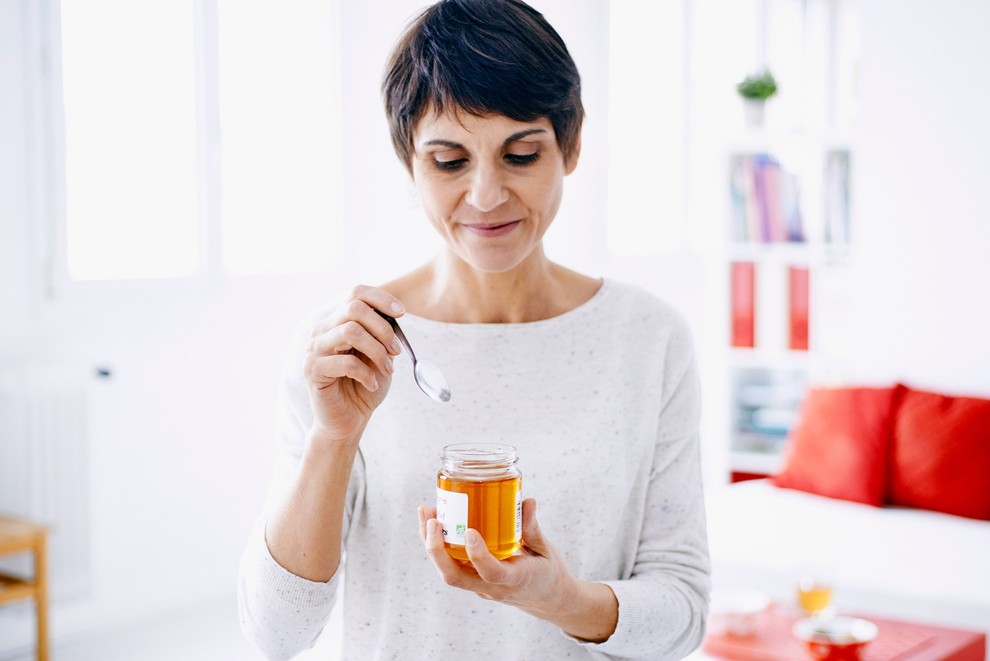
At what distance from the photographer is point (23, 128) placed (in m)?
3.78

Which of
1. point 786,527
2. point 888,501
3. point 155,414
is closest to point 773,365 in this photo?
point 888,501

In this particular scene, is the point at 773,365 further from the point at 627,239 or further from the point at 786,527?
the point at 627,239

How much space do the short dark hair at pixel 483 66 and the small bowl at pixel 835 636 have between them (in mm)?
1639

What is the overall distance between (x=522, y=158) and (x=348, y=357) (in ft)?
1.00

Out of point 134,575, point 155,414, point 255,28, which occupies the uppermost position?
point 255,28

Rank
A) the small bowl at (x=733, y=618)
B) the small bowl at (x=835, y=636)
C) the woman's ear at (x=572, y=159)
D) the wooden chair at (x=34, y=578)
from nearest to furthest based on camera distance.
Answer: the woman's ear at (x=572, y=159) < the small bowl at (x=835, y=636) < the small bowl at (x=733, y=618) < the wooden chair at (x=34, y=578)

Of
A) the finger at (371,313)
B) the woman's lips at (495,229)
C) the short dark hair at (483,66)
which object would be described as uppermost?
the short dark hair at (483,66)

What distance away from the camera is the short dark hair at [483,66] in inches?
48.3

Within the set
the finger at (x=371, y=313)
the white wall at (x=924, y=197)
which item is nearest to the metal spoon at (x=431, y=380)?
the finger at (x=371, y=313)

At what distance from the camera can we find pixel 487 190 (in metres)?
1.23

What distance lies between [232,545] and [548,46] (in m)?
3.78

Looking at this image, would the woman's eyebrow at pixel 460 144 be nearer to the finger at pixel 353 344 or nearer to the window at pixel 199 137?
the finger at pixel 353 344

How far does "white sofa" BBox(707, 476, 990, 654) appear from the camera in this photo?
118 inches

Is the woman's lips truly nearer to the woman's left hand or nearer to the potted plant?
the woman's left hand
